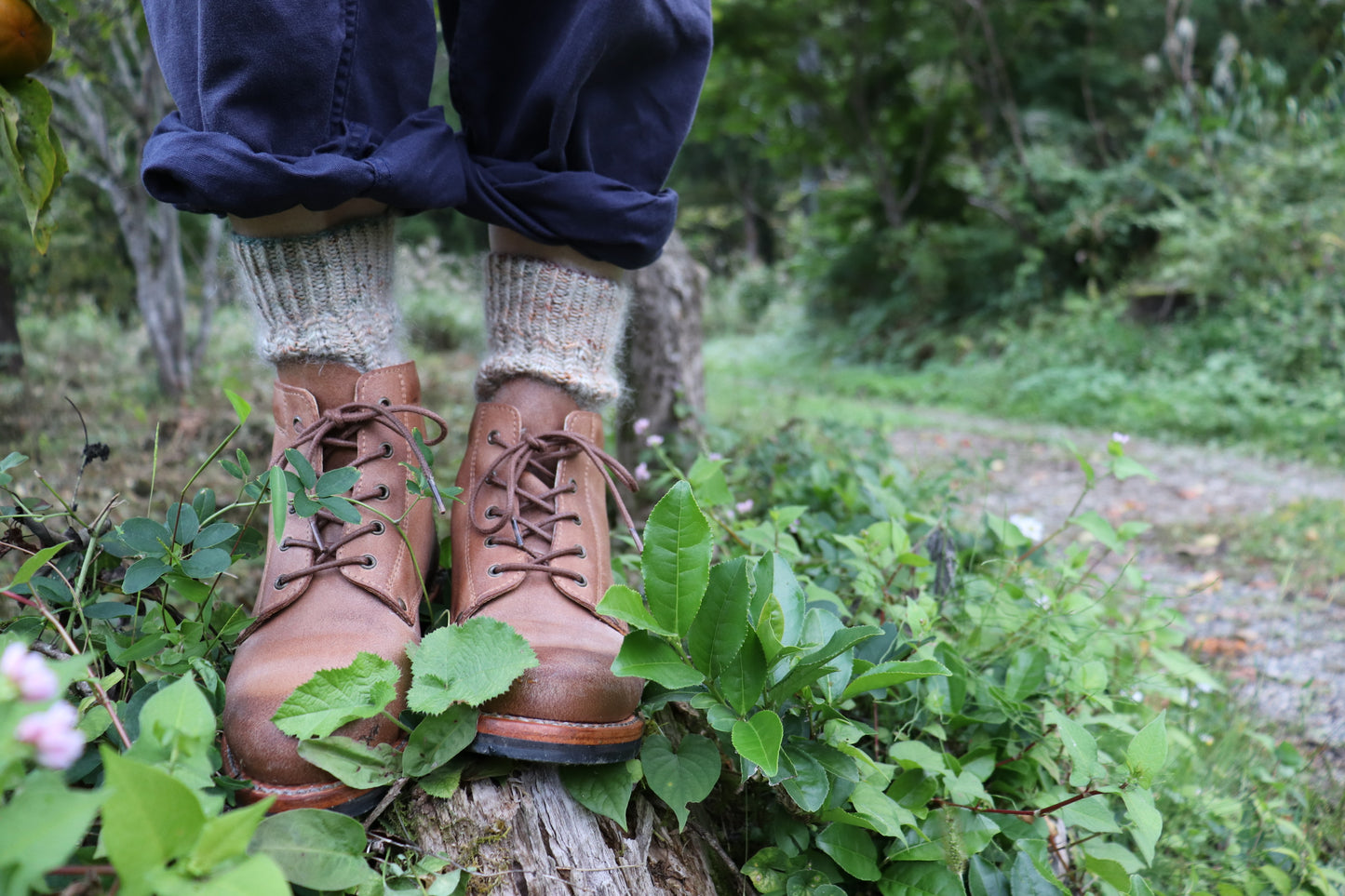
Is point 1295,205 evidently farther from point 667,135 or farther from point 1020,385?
point 667,135

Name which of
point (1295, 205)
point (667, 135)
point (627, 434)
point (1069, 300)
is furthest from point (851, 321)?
point (667, 135)

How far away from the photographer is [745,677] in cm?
73

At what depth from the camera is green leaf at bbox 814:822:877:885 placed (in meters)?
0.79

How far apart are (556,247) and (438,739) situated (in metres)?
0.70

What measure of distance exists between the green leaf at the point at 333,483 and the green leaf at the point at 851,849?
60 cm

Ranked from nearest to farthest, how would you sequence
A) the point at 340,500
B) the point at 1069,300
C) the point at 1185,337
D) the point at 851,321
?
the point at 340,500, the point at 1185,337, the point at 1069,300, the point at 851,321

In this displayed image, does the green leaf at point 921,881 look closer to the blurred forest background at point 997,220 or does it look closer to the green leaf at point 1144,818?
the green leaf at point 1144,818

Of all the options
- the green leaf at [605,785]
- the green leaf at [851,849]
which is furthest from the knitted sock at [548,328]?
the green leaf at [851,849]

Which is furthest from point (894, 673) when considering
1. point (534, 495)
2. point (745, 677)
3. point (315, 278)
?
point (315, 278)

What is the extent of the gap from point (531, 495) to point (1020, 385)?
517cm

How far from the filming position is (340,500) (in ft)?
2.75

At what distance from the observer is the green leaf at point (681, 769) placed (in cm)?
74

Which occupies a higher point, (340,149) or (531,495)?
(340,149)

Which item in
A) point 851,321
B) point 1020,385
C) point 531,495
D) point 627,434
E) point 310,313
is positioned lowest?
point 851,321
